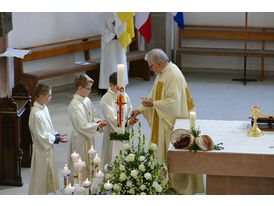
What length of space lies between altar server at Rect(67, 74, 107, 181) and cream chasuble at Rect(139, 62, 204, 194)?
638 mm

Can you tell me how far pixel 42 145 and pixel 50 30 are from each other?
19.9 feet

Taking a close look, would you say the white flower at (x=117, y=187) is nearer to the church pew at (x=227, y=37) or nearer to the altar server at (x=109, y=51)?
the altar server at (x=109, y=51)

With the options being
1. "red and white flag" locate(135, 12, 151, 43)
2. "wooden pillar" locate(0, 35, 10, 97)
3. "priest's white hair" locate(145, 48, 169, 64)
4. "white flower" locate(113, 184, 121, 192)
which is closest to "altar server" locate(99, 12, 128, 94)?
"red and white flag" locate(135, 12, 151, 43)

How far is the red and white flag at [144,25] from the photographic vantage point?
1198cm

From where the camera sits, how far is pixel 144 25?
496 inches

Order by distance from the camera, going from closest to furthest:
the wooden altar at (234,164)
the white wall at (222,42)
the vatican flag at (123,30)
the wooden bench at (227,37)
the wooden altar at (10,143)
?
the wooden altar at (234,164) < the wooden altar at (10,143) < the vatican flag at (123,30) < the wooden bench at (227,37) < the white wall at (222,42)

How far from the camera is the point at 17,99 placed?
23.5 feet

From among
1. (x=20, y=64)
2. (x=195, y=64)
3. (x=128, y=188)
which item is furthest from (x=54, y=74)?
(x=128, y=188)

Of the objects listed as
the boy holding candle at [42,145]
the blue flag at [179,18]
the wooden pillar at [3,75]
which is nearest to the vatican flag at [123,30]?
the blue flag at [179,18]

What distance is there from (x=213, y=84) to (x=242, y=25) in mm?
2027

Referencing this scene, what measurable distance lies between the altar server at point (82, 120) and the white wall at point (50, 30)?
15.6ft

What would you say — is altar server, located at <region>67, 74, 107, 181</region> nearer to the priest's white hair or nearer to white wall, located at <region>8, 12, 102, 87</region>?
the priest's white hair

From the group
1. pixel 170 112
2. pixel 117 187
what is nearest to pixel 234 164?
pixel 170 112

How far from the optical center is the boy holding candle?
5.79 m
